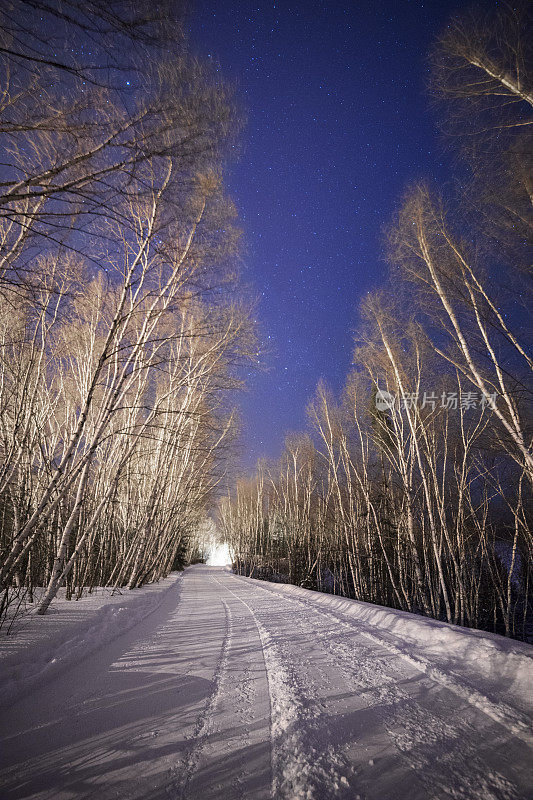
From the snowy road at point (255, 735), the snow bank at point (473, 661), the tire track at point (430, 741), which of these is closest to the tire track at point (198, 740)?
the snowy road at point (255, 735)

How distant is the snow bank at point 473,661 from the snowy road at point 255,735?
0.11 meters

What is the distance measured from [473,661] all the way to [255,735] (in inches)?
87.8

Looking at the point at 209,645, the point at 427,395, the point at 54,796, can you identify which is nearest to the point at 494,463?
the point at 427,395

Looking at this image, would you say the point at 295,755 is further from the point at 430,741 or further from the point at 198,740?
the point at 430,741

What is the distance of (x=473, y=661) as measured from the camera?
2541 mm

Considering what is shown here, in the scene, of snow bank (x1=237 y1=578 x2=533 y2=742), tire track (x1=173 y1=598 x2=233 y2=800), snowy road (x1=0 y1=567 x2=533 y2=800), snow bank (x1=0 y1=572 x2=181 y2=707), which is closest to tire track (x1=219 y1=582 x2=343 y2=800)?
snowy road (x1=0 y1=567 x2=533 y2=800)

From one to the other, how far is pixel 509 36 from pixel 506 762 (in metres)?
7.28

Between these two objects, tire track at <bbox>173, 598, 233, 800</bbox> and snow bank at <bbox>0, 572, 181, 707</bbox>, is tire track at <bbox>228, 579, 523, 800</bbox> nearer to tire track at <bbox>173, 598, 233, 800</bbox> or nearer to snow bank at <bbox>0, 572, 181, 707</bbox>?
tire track at <bbox>173, 598, 233, 800</bbox>

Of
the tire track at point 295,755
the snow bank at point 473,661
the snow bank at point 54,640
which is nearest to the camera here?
the tire track at point 295,755

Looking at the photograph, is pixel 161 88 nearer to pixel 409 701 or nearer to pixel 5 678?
pixel 5 678

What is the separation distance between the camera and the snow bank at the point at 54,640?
78.5 inches

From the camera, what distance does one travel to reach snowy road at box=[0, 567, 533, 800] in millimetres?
1214

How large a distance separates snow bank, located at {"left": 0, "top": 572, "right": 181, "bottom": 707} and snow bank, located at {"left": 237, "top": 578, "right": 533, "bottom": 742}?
304 centimetres

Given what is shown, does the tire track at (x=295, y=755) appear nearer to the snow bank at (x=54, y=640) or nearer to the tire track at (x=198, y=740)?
the tire track at (x=198, y=740)
